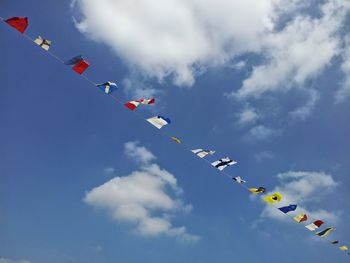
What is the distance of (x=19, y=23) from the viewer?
19547mm

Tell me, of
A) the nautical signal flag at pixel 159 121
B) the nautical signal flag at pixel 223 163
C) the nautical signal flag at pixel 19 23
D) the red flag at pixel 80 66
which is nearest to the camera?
the nautical signal flag at pixel 19 23

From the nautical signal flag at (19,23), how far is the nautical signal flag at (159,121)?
9519mm

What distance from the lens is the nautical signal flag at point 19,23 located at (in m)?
19.5

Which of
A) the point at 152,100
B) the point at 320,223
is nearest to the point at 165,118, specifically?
the point at 152,100

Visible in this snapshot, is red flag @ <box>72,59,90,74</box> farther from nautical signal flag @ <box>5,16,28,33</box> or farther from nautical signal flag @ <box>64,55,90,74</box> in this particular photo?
nautical signal flag @ <box>5,16,28,33</box>

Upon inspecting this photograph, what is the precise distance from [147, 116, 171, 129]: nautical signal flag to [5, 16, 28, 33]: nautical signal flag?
952 cm

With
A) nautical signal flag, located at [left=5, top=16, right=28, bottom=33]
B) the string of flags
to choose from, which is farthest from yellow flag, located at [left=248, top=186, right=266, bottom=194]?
nautical signal flag, located at [left=5, top=16, right=28, bottom=33]

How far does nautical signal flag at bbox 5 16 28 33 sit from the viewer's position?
Result: 19453mm

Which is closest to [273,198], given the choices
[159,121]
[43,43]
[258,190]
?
[258,190]

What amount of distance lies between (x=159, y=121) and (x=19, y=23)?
1061cm

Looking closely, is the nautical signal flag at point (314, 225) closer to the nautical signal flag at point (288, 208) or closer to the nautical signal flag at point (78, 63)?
the nautical signal flag at point (288, 208)

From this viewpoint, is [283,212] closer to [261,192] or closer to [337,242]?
[261,192]

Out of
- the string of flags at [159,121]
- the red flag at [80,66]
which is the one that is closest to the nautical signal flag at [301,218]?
the string of flags at [159,121]

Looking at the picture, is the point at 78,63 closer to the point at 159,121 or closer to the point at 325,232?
the point at 159,121
